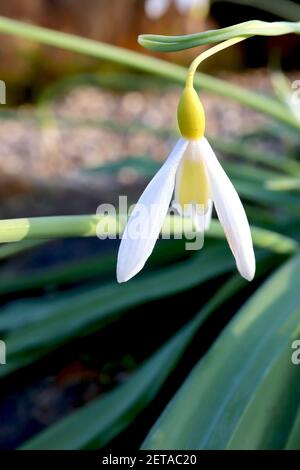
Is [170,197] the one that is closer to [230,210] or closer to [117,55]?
[230,210]

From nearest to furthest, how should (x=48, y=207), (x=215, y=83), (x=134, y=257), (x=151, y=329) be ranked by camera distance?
(x=134, y=257) < (x=215, y=83) < (x=151, y=329) < (x=48, y=207)

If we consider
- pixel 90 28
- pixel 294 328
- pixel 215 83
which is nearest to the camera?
pixel 294 328

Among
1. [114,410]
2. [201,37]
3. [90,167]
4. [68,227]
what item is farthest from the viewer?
[90,167]

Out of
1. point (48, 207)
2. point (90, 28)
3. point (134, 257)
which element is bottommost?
point (134, 257)

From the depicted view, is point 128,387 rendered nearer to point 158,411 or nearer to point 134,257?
point 158,411

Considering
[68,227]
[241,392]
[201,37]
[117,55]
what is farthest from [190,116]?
[117,55]

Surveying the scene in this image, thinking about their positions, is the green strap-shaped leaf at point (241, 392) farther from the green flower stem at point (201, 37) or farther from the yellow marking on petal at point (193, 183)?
the green flower stem at point (201, 37)
